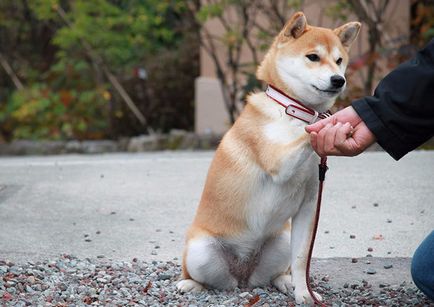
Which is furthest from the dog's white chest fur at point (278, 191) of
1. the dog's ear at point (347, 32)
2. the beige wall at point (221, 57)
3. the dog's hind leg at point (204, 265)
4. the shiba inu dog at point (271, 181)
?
the beige wall at point (221, 57)

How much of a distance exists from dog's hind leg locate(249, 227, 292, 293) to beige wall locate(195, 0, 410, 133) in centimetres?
695

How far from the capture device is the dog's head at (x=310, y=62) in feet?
10.9

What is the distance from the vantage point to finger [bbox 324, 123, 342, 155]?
2.87m

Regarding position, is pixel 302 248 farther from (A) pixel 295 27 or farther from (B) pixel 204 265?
(A) pixel 295 27

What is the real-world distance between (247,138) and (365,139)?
0.76m

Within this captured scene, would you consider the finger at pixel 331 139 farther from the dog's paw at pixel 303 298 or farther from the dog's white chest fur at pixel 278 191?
the dog's paw at pixel 303 298

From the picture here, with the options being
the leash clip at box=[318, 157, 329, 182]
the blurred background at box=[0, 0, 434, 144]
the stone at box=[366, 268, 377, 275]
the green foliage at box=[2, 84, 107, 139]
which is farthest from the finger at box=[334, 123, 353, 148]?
the green foliage at box=[2, 84, 107, 139]

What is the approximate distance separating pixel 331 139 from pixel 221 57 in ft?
28.4

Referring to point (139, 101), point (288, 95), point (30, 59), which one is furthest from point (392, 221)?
point (30, 59)

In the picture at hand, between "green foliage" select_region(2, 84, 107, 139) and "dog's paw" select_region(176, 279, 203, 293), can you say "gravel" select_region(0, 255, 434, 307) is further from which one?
"green foliage" select_region(2, 84, 107, 139)

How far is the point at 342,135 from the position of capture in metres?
2.84

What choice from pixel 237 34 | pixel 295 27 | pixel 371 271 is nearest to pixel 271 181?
pixel 295 27

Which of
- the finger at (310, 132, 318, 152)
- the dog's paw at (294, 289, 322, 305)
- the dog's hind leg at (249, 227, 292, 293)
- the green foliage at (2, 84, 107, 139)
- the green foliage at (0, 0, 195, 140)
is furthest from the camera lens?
the green foliage at (2, 84, 107, 139)

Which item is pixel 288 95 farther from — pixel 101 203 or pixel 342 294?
pixel 101 203
